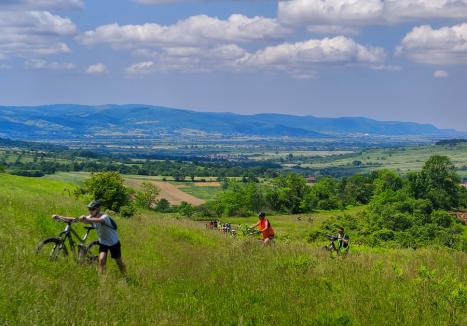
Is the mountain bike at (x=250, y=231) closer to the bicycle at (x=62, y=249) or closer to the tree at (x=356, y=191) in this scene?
the bicycle at (x=62, y=249)

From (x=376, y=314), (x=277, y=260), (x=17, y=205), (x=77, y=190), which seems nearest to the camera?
(x=376, y=314)

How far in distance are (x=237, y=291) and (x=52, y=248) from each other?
4.66m

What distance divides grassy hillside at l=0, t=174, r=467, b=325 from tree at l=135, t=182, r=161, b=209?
3882 inches

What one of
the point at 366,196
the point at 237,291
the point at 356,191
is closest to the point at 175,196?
the point at 356,191

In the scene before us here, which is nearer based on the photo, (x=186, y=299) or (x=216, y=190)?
(x=186, y=299)

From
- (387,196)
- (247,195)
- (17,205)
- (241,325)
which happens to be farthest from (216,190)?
(241,325)

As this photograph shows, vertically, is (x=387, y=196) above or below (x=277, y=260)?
below

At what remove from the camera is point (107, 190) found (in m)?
63.5

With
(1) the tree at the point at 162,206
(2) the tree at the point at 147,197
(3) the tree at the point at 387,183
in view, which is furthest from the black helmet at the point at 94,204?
(3) the tree at the point at 387,183

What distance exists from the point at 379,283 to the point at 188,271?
4897mm

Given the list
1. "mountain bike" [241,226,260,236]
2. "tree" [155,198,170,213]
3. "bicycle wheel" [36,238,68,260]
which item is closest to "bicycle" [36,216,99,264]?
"bicycle wheel" [36,238,68,260]

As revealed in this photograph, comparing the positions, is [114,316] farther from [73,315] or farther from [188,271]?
[188,271]

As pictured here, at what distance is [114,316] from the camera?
845 cm

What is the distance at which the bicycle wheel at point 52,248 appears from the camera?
486 inches
